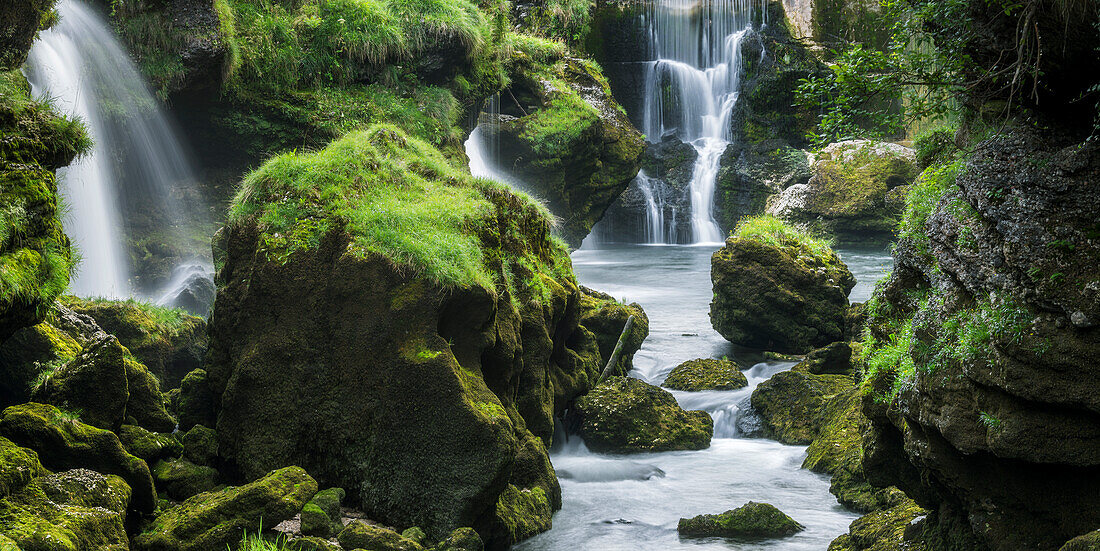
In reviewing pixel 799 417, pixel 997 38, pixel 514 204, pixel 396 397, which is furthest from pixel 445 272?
pixel 799 417

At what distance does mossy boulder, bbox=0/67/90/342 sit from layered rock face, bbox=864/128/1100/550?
561cm

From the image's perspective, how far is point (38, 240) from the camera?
496 centimetres


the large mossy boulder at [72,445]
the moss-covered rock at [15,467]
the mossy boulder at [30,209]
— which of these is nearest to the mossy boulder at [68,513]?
the moss-covered rock at [15,467]

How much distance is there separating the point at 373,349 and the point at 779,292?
7.83 metres

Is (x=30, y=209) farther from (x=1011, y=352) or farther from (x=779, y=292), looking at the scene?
(x=779, y=292)

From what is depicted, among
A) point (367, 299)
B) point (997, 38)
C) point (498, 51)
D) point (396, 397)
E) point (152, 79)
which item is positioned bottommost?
point (396, 397)

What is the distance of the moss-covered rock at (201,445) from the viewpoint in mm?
6203

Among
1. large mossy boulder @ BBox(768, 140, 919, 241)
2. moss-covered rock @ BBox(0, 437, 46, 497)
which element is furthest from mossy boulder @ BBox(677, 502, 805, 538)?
large mossy boulder @ BBox(768, 140, 919, 241)

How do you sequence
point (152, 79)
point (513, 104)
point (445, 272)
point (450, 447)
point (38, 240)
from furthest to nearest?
point (513, 104) → point (152, 79) → point (445, 272) → point (450, 447) → point (38, 240)

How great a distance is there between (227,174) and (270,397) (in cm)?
706

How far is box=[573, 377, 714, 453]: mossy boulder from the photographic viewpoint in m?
9.27

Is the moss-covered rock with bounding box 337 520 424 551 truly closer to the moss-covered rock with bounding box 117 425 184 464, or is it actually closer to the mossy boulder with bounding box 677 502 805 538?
the moss-covered rock with bounding box 117 425 184 464

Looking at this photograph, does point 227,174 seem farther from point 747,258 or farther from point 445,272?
point 747,258

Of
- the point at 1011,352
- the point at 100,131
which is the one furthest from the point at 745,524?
the point at 100,131
